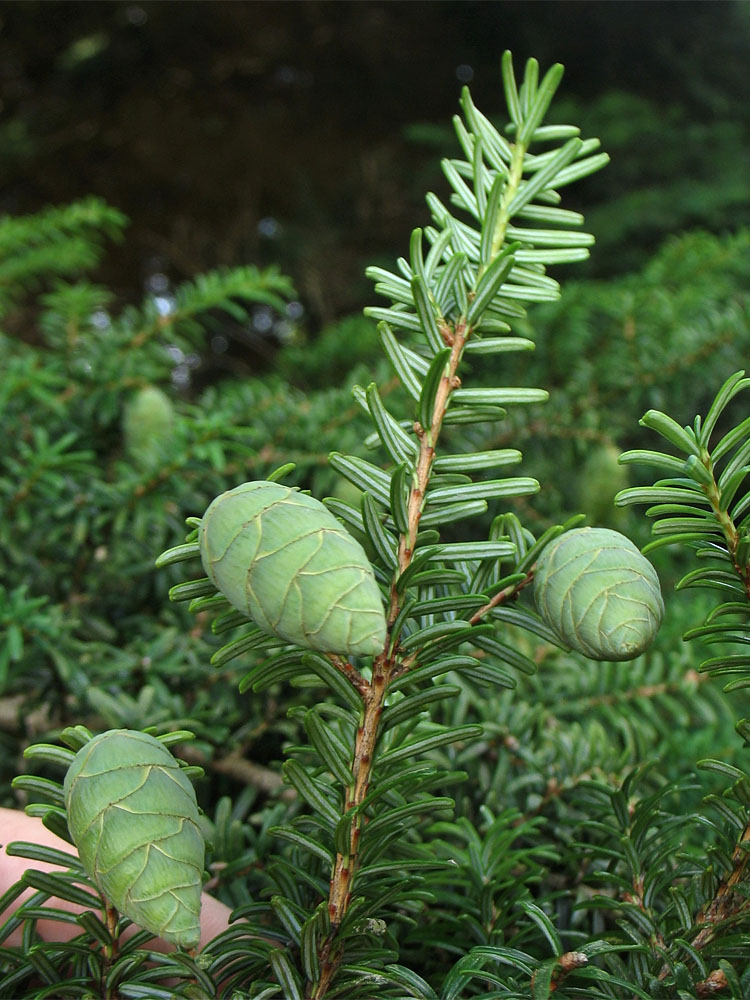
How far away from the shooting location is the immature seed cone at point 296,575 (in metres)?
0.34

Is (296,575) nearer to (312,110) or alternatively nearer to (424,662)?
(424,662)

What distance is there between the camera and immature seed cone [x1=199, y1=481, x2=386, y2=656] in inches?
13.4

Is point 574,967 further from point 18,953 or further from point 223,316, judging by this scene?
point 223,316

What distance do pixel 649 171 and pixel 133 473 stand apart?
1.86 m

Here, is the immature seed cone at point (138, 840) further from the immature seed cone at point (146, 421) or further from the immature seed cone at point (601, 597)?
the immature seed cone at point (146, 421)

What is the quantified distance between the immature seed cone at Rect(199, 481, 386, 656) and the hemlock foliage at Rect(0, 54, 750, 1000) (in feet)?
0.12

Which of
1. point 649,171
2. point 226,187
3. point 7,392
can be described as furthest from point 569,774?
point 226,187

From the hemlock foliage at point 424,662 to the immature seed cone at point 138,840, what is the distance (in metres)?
0.04

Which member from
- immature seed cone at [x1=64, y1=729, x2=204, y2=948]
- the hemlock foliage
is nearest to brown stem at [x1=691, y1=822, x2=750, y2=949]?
the hemlock foliage

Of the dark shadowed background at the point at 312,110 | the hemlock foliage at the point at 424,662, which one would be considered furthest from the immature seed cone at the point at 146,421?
the dark shadowed background at the point at 312,110

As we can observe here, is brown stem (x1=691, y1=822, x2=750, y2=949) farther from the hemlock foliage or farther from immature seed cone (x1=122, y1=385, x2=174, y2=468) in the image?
immature seed cone (x1=122, y1=385, x2=174, y2=468)

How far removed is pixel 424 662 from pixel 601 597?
0.30 ft

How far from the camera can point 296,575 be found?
0.34 metres

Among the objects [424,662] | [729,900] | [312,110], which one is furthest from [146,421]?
[312,110]
